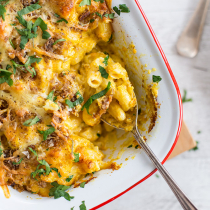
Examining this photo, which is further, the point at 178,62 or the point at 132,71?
the point at 178,62

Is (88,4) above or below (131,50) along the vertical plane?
above

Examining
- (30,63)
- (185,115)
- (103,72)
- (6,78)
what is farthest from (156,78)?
(185,115)

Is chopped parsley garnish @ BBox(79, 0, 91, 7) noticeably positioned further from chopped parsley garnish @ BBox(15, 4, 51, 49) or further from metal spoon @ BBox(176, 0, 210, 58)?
metal spoon @ BBox(176, 0, 210, 58)

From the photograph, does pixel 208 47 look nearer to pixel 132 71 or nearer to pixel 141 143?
pixel 132 71

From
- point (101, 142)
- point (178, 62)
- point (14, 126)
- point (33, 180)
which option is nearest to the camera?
point (14, 126)

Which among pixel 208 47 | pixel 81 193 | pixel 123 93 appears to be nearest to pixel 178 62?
pixel 208 47

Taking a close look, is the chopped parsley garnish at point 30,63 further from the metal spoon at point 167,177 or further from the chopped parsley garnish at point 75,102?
the metal spoon at point 167,177

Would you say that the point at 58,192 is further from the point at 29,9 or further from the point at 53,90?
the point at 29,9
